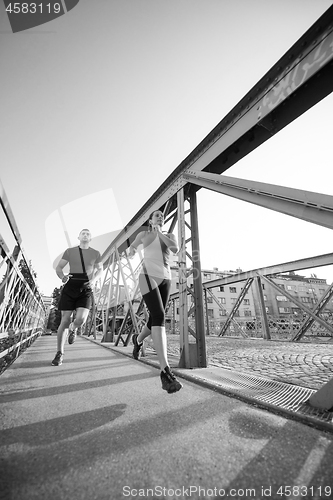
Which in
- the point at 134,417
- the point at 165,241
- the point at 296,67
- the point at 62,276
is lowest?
the point at 134,417

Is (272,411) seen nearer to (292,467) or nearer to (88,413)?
(292,467)

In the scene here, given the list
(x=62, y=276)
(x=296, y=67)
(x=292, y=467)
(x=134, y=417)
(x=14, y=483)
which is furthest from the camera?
(x=62, y=276)

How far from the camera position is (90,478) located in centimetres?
85

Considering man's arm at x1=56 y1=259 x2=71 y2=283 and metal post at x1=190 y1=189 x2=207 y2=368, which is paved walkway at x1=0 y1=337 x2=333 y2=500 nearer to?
metal post at x1=190 y1=189 x2=207 y2=368

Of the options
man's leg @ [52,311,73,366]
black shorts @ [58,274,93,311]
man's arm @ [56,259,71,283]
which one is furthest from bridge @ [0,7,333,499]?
black shorts @ [58,274,93,311]

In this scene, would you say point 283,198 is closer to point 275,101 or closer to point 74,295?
point 275,101

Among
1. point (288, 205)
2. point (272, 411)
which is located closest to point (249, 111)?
point (288, 205)

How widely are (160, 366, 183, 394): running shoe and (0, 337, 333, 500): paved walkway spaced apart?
0.08 m

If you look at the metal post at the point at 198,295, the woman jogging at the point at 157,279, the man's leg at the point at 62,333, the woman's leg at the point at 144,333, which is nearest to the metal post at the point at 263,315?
the metal post at the point at 198,295

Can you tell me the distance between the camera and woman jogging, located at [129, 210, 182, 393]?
2081mm

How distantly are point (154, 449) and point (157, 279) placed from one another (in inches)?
59.1

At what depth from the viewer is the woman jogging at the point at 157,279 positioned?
208cm

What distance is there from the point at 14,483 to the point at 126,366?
7.56 ft

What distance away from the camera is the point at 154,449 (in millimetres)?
1053
